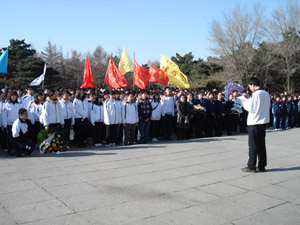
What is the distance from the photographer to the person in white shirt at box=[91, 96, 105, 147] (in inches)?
404

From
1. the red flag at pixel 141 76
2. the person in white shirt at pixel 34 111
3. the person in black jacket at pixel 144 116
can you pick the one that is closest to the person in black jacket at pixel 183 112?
the person in black jacket at pixel 144 116

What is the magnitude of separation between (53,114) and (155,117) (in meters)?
4.20

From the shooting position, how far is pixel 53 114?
29.4 feet

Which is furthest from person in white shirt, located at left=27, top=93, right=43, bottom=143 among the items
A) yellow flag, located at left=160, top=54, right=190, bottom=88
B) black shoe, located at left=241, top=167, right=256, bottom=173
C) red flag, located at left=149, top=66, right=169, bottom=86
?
yellow flag, located at left=160, top=54, right=190, bottom=88

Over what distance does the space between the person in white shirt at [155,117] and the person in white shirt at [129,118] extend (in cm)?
137

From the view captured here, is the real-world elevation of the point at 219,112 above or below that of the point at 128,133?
above

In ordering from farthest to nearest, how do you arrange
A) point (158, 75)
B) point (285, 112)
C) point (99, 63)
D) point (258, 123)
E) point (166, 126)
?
point (99, 63), point (158, 75), point (285, 112), point (166, 126), point (258, 123)

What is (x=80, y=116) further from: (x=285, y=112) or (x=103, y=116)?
(x=285, y=112)

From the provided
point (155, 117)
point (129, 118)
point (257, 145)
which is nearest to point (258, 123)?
point (257, 145)

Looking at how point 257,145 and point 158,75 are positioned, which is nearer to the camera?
point 257,145

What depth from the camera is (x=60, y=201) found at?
4590 mm

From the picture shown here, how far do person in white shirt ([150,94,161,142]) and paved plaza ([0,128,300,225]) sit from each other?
335cm

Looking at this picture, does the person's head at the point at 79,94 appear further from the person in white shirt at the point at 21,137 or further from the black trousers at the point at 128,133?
the person in white shirt at the point at 21,137

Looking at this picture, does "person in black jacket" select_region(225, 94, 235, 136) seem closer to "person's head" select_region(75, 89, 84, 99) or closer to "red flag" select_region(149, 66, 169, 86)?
"red flag" select_region(149, 66, 169, 86)
